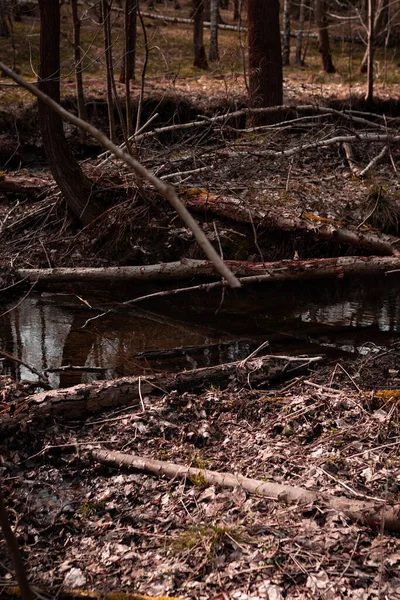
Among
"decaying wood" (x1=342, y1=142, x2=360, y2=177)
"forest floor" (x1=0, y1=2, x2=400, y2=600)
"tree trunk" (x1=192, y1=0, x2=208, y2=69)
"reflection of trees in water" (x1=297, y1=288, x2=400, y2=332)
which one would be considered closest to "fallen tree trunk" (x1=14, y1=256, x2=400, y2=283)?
"reflection of trees in water" (x1=297, y1=288, x2=400, y2=332)

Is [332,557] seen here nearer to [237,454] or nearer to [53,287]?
[237,454]

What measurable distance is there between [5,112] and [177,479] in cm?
1386

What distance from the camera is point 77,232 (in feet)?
35.7

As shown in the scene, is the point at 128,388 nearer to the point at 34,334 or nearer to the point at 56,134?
the point at 34,334

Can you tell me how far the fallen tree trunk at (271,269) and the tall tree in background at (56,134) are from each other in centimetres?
174

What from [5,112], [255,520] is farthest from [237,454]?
[5,112]

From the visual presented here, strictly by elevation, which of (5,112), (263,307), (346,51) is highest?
(346,51)

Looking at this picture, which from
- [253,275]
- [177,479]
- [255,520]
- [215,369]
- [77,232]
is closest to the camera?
[255,520]

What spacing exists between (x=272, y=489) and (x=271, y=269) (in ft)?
14.7

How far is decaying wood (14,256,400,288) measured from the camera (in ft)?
27.9

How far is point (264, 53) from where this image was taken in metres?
13.5

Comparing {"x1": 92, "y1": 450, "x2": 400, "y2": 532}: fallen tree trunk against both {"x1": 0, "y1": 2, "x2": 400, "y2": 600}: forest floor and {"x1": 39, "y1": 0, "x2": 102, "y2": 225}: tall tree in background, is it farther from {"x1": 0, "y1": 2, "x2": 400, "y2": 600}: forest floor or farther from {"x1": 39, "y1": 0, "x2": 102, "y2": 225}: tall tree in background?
{"x1": 39, "y1": 0, "x2": 102, "y2": 225}: tall tree in background

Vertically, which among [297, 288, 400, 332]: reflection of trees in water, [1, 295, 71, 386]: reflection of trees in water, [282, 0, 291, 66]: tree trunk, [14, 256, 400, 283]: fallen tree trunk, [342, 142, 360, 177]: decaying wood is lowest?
[297, 288, 400, 332]: reflection of trees in water

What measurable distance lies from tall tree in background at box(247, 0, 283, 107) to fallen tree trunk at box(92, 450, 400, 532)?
10.3 metres
